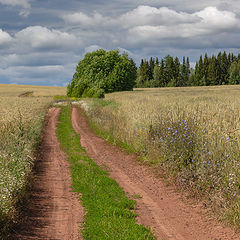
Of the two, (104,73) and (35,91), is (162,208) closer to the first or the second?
(104,73)

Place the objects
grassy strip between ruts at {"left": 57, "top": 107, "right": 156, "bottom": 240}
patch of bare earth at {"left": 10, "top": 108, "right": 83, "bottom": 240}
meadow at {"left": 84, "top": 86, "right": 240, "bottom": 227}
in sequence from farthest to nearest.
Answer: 1. meadow at {"left": 84, "top": 86, "right": 240, "bottom": 227}
2. patch of bare earth at {"left": 10, "top": 108, "right": 83, "bottom": 240}
3. grassy strip between ruts at {"left": 57, "top": 107, "right": 156, "bottom": 240}

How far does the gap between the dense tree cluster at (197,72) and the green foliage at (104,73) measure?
42.6 m

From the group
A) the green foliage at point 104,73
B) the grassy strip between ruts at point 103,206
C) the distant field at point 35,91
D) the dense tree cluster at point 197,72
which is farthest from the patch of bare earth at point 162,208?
the dense tree cluster at point 197,72

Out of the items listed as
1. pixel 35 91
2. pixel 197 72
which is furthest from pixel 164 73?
pixel 35 91

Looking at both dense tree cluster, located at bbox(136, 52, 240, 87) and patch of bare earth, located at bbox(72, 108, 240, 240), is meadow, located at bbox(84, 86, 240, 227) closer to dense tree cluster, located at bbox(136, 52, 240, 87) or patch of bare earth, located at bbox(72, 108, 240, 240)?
patch of bare earth, located at bbox(72, 108, 240, 240)

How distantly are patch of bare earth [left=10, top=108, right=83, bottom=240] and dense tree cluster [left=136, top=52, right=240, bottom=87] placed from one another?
92.4m

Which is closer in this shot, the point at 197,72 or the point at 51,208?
the point at 51,208

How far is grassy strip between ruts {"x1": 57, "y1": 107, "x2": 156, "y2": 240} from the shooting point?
5.75m

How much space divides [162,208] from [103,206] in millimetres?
1423

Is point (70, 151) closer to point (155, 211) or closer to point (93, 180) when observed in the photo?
point (93, 180)

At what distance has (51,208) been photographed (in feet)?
23.2

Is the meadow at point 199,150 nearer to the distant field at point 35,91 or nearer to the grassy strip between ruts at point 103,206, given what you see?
the grassy strip between ruts at point 103,206

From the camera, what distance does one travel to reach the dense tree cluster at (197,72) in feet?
320

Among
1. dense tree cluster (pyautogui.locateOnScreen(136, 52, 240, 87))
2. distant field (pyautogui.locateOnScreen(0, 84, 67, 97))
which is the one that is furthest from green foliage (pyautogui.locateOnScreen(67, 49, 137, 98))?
dense tree cluster (pyautogui.locateOnScreen(136, 52, 240, 87))
